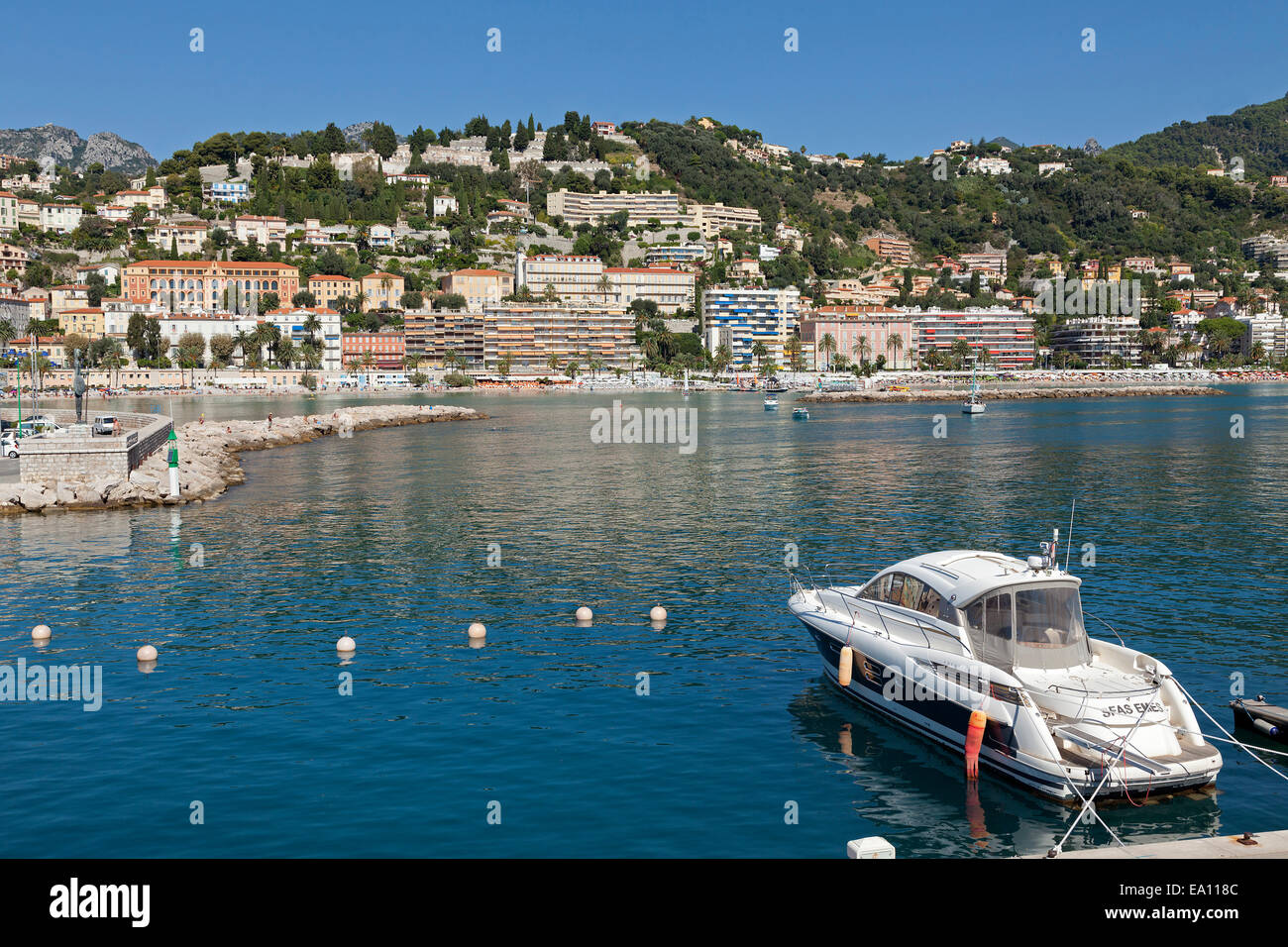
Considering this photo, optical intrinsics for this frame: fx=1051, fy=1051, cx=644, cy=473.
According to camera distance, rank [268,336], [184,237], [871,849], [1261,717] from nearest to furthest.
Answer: [871,849] → [1261,717] → [268,336] → [184,237]

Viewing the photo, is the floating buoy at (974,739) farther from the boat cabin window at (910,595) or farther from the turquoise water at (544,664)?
the boat cabin window at (910,595)

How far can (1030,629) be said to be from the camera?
46.2 feet

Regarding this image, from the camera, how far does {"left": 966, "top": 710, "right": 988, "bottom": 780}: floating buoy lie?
43.2 ft

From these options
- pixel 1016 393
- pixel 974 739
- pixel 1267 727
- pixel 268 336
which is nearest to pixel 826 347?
pixel 1016 393

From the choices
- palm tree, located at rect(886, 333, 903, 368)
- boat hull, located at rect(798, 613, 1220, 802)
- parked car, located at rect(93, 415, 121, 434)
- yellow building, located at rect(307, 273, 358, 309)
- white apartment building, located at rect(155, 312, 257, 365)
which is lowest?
boat hull, located at rect(798, 613, 1220, 802)

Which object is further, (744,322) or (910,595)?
(744,322)

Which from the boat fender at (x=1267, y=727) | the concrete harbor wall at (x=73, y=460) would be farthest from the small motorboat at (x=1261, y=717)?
the concrete harbor wall at (x=73, y=460)

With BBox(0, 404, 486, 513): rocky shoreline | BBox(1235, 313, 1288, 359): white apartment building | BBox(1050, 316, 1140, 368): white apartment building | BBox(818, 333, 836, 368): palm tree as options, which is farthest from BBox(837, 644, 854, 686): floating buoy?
BBox(1235, 313, 1288, 359): white apartment building

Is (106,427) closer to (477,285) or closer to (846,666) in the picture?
(846,666)

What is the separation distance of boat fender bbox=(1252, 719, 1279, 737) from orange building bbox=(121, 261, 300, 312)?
179860 millimetres

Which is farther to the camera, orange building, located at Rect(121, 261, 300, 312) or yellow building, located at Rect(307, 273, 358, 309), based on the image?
yellow building, located at Rect(307, 273, 358, 309)

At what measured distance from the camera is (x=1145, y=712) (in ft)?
41.9

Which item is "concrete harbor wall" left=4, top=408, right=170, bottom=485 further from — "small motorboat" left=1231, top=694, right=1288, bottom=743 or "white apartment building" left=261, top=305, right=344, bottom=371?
"white apartment building" left=261, top=305, right=344, bottom=371

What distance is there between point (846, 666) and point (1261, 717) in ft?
18.6
